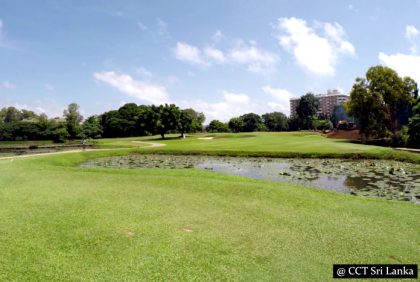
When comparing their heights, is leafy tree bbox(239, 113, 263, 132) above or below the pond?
above

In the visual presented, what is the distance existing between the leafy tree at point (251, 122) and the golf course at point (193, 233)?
113152 millimetres

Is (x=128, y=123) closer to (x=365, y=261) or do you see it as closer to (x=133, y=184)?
(x=133, y=184)

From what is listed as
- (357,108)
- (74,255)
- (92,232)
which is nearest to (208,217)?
(92,232)

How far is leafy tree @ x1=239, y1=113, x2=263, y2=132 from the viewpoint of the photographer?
126 meters

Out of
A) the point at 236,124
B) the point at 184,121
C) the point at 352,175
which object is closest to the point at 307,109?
the point at 236,124

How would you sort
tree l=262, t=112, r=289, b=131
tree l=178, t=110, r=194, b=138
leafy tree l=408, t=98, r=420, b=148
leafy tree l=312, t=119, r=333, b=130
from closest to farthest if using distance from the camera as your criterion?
leafy tree l=408, t=98, r=420, b=148
tree l=178, t=110, r=194, b=138
leafy tree l=312, t=119, r=333, b=130
tree l=262, t=112, r=289, b=131

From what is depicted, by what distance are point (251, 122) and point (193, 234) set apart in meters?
121

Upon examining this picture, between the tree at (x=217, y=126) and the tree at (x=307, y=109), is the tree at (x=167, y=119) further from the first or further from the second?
the tree at (x=307, y=109)

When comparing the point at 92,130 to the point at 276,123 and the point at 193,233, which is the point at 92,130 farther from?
the point at 193,233

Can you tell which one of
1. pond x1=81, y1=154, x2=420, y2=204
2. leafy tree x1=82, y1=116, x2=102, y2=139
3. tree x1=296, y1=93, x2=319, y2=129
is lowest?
pond x1=81, y1=154, x2=420, y2=204

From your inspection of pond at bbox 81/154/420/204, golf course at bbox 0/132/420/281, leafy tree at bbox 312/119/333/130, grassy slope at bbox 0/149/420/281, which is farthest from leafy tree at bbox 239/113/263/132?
grassy slope at bbox 0/149/420/281

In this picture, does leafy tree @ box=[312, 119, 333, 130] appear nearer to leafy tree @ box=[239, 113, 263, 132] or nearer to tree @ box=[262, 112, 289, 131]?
tree @ box=[262, 112, 289, 131]

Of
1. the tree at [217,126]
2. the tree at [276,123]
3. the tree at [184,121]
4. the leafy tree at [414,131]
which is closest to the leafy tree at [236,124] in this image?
the tree at [217,126]

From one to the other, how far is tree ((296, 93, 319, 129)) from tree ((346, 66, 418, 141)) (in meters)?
74.2
